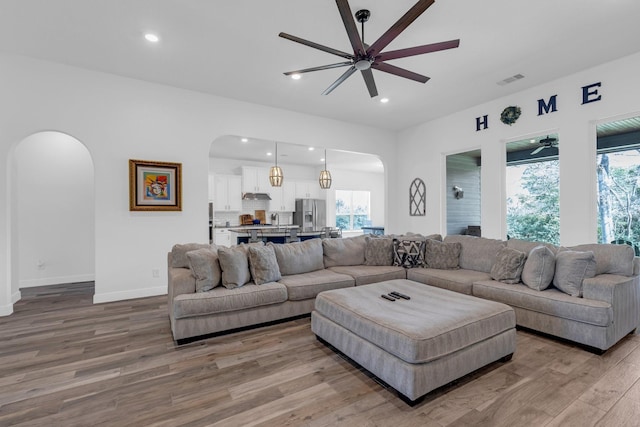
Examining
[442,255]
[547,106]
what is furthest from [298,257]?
[547,106]

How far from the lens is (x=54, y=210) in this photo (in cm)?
497

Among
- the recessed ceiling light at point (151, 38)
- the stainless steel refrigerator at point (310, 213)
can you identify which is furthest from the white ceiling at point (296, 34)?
the stainless steel refrigerator at point (310, 213)

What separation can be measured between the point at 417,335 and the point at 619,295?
2.14 m

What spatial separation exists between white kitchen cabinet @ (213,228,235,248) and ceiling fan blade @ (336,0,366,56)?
20.2 feet

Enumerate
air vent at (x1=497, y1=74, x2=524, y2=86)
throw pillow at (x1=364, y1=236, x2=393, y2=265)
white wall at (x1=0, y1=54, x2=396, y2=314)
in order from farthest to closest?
throw pillow at (x1=364, y1=236, x2=393, y2=265) < air vent at (x1=497, y1=74, x2=524, y2=86) < white wall at (x1=0, y1=54, x2=396, y2=314)

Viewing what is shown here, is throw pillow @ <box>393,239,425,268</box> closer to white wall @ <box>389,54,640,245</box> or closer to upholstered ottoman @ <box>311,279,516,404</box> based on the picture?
upholstered ottoman @ <box>311,279,516,404</box>

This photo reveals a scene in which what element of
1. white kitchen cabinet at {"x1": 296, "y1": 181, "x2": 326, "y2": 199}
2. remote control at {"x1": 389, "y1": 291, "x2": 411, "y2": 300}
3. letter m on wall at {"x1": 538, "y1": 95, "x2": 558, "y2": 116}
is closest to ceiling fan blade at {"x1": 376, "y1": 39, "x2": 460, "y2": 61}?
remote control at {"x1": 389, "y1": 291, "x2": 411, "y2": 300}

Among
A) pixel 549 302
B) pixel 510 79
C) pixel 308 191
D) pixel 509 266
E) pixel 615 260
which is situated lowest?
Answer: pixel 549 302

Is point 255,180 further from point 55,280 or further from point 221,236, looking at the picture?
point 55,280

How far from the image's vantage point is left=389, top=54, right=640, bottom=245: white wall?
370 centimetres

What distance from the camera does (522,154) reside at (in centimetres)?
582

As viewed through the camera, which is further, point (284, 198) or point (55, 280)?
point (284, 198)

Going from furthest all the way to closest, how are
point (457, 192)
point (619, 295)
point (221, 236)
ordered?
point (221, 236), point (457, 192), point (619, 295)

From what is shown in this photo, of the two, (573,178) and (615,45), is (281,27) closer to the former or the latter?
(615,45)
